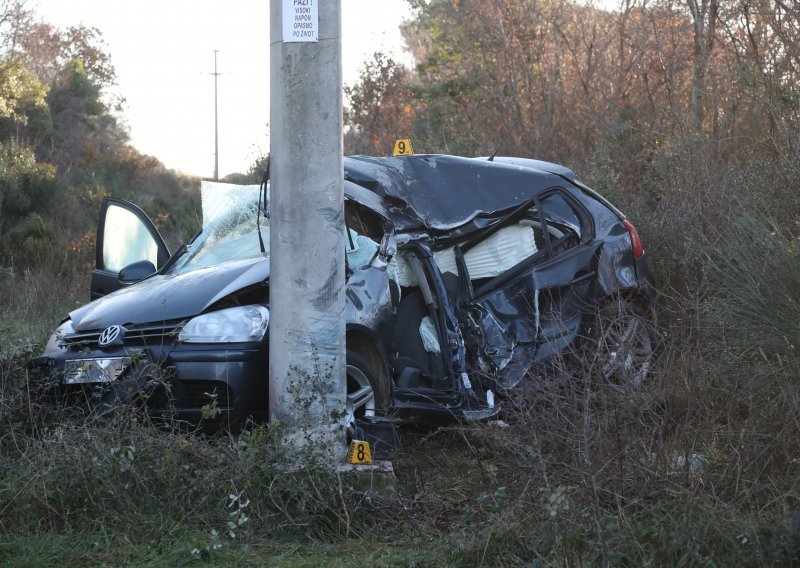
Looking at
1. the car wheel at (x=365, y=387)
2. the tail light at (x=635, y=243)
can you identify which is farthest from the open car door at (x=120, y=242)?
the tail light at (x=635, y=243)

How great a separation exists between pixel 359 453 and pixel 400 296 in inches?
54.9

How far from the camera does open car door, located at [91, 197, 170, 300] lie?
271 inches

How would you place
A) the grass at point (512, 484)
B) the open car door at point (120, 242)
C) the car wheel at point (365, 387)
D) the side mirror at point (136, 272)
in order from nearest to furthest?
the grass at point (512, 484) < the car wheel at point (365, 387) < the side mirror at point (136, 272) < the open car door at point (120, 242)

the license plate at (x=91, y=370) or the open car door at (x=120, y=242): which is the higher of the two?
the open car door at (x=120, y=242)

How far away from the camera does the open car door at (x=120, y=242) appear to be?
6.88m

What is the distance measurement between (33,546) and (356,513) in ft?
4.75

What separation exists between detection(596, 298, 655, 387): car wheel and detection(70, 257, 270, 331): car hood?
1.96 m

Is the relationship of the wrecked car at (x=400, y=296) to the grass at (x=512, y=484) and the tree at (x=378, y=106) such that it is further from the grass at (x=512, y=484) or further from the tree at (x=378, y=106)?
the tree at (x=378, y=106)

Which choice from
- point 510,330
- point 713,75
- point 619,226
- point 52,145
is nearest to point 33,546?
point 510,330

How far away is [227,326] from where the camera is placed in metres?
5.06

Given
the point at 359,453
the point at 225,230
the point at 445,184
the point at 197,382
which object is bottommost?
the point at 359,453

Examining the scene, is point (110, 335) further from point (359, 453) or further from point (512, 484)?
point (512, 484)

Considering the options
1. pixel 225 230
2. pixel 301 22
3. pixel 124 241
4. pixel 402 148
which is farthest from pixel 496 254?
pixel 124 241

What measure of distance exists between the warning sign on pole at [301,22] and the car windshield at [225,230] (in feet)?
5.35
